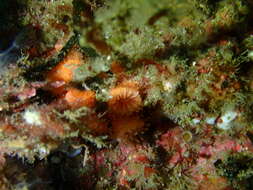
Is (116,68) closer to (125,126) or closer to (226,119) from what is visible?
(125,126)

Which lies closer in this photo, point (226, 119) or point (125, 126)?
point (125, 126)

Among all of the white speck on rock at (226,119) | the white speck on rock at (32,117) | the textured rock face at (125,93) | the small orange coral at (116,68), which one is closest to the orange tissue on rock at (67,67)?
the textured rock face at (125,93)

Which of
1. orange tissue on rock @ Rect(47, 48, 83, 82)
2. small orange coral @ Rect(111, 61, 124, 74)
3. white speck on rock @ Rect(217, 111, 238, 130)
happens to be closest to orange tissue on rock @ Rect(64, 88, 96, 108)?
orange tissue on rock @ Rect(47, 48, 83, 82)

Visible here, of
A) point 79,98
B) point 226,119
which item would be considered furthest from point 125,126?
point 226,119

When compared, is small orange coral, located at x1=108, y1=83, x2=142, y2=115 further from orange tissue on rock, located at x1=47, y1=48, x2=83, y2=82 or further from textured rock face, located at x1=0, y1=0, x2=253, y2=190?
orange tissue on rock, located at x1=47, y1=48, x2=83, y2=82

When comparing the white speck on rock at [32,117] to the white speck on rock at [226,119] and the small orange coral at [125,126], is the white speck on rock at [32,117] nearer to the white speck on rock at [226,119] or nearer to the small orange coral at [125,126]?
the small orange coral at [125,126]

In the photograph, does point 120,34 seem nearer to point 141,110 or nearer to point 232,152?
point 141,110
